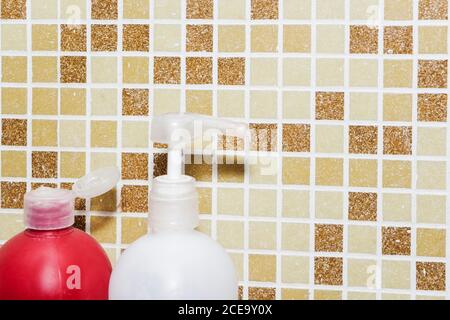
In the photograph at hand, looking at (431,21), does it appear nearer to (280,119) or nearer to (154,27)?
(280,119)

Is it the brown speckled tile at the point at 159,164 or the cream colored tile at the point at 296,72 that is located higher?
the cream colored tile at the point at 296,72

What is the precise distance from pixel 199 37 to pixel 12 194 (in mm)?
263

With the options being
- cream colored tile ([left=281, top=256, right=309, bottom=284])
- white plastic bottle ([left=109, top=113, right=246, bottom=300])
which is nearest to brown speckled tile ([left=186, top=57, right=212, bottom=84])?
white plastic bottle ([left=109, top=113, right=246, bottom=300])

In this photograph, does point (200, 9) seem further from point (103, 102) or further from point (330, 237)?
point (330, 237)

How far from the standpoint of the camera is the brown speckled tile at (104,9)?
619 mm

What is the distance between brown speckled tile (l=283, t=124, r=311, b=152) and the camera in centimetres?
61

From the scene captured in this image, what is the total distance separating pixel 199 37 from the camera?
614 millimetres

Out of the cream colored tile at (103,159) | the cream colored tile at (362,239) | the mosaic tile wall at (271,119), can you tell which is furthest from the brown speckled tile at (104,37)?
the cream colored tile at (362,239)

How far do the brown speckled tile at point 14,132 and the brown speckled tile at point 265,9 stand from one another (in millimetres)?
274

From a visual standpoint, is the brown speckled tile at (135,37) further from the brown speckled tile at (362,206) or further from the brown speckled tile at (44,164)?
the brown speckled tile at (362,206)

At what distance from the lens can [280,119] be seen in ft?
2.00

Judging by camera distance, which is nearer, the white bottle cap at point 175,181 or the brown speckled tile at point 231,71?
the white bottle cap at point 175,181

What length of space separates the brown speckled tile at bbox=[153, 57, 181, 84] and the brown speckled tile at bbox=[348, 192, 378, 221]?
0.72ft

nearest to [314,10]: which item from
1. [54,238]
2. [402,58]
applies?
[402,58]
